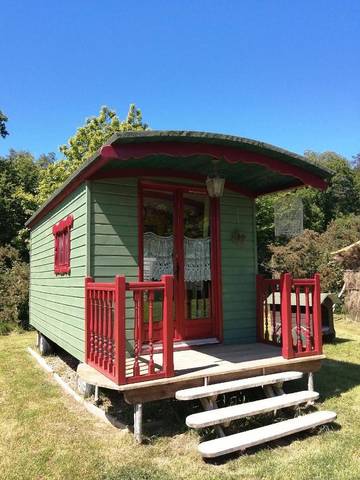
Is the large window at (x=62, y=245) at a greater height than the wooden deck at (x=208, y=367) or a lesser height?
greater

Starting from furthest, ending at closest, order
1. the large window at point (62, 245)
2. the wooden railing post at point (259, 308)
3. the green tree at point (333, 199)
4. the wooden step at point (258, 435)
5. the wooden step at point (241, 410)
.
A: 1. the green tree at point (333, 199)
2. the wooden railing post at point (259, 308)
3. the large window at point (62, 245)
4. the wooden step at point (241, 410)
5. the wooden step at point (258, 435)

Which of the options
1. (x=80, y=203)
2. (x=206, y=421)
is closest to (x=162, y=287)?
(x=206, y=421)

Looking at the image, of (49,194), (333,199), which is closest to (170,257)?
(49,194)

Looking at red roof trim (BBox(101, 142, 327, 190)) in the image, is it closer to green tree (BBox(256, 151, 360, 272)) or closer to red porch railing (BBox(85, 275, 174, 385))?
red porch railing (BBox(85, 275, 174, 385))

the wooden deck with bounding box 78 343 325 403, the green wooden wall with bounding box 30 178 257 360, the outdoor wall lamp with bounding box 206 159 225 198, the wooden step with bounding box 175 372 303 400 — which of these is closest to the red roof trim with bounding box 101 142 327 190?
the outdoor wall lamp with bounding box 206 159 225 198

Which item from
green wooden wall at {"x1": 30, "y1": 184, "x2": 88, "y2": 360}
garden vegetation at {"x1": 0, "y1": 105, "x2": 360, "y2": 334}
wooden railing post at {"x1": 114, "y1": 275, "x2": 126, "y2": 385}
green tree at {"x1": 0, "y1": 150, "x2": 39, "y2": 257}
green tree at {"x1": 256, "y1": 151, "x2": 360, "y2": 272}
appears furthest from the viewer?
green tree at {"x1": 256, "y1": 151, "x2": 360, "y2": 272}

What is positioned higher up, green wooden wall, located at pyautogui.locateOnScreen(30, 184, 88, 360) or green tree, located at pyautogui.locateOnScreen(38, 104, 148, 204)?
green tree, located at pyautogui.locateOnScreen(38, 104, 148, 204)

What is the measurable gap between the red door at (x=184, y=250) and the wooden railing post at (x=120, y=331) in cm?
144

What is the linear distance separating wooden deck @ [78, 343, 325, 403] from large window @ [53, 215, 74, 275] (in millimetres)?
1605

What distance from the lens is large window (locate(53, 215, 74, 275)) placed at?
5328 millimetres

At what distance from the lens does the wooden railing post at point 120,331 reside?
11.2 ft

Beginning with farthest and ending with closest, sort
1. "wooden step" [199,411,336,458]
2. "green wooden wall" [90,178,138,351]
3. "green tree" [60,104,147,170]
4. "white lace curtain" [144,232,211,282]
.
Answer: "green tree" [60,104,147,170]
"white lace curtain" [144,232,211,282]
"green wooden wall" [90,178,138,351]
"wooden step" [199,411,336,458]

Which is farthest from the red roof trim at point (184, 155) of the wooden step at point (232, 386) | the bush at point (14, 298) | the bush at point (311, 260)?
the bush at point (311, 260)

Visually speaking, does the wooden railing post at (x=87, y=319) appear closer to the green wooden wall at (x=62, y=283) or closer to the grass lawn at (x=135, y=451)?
the green wooden wall at (x=62, y=283)
